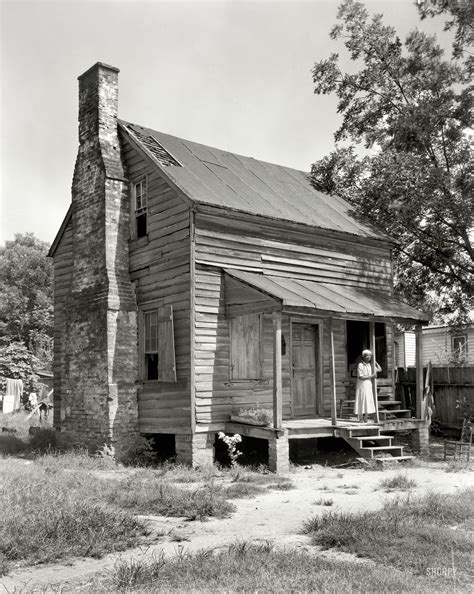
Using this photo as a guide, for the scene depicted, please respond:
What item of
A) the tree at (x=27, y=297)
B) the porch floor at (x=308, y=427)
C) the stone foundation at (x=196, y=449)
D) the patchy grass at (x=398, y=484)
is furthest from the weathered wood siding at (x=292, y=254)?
the tree at (x=27, y=297)

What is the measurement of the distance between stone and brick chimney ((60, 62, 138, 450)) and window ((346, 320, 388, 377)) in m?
5.59

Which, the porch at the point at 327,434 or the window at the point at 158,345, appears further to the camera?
the window at the point at 158,345

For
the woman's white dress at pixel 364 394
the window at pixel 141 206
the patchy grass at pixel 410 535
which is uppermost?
the window at pixel 141 206

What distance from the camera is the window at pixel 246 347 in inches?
542

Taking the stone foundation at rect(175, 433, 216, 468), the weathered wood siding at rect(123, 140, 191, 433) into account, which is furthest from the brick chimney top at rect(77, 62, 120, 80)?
the stone foundation at rect(175, 433, 216, 468)

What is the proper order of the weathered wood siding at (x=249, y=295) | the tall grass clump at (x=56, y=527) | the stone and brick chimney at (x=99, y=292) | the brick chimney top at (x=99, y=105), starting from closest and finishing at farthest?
the tall grass clump at (x=56, y=527) < the weathered wood siding at (x=249, y=295) < the stone and brick chimney at (x=99, y=292) < the brick chimney top at (x=99, y=105)

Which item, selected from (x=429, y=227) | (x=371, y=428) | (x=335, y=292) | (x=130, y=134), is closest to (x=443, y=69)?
(x=429, y=227)

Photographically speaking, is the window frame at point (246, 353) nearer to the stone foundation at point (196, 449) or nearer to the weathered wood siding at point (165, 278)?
the weathered wood siding at point (165, 278)

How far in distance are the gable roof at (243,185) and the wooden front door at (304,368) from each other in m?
2.70

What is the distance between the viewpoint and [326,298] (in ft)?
46.2

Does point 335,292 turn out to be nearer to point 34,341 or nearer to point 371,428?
point 371,428

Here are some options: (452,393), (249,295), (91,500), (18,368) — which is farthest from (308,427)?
(18,368)

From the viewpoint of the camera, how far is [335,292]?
15312mm

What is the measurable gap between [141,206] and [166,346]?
3.72m
